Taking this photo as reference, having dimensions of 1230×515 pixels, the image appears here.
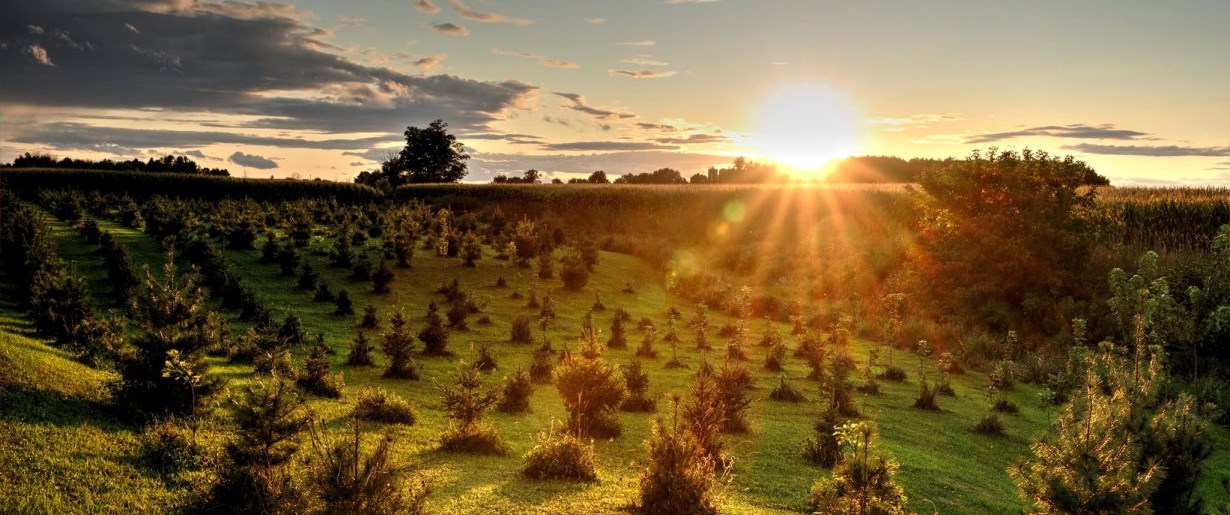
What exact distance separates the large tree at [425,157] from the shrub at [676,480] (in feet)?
317

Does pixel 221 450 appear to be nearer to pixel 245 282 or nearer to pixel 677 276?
pixel 245 282

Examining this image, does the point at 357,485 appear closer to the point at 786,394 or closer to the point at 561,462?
the point at 561,462

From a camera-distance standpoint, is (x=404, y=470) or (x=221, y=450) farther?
(x=404, y=470)

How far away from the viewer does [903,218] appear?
4450 cm

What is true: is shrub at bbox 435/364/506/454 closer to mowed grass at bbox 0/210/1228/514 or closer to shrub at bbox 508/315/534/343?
mowed grass at bbox 0/210/1228/514

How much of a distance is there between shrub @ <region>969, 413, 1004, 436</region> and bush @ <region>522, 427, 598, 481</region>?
956 centimetres

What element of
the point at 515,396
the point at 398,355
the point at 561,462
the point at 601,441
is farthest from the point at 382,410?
the point at 398,355

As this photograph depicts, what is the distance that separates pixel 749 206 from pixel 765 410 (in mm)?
40775

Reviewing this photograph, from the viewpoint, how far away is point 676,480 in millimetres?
8305

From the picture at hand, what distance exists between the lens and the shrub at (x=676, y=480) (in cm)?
827

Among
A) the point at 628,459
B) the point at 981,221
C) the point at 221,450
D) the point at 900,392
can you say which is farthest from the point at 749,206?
the point at 221,450

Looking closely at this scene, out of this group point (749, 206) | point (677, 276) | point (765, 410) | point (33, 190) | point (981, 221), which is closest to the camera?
point (765, 410)

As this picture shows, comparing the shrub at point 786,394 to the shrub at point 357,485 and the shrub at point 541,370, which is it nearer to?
the shrub at point 541,370

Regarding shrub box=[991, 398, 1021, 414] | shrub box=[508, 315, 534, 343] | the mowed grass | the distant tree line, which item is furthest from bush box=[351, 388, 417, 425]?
the distant tree line
